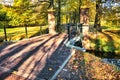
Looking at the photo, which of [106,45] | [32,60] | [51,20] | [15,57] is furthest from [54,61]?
[106,45]

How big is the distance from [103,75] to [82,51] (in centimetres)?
312

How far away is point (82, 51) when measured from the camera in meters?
13.4

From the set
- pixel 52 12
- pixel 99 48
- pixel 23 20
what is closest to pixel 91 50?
pixel 99 48

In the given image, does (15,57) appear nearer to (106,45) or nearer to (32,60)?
(32,60)

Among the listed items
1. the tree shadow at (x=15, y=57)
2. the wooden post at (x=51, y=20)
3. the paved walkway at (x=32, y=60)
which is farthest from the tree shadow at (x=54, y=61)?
the wooden post at (x=51, y=20)

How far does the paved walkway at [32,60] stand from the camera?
971 centimetres

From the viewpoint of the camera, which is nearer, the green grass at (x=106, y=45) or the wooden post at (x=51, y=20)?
the green grass at (x=106, y=45)

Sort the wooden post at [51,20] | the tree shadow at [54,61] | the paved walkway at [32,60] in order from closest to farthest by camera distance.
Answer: the tree shadow at [54,61] < the paved walkway at [32,60] < the wooden post at [51,20]

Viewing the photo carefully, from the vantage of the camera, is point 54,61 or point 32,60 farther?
point 32,60

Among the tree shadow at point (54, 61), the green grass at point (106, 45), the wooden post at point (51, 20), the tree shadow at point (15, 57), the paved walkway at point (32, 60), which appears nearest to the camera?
the tree shadow at point (54, 61)

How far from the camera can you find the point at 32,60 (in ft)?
37.9

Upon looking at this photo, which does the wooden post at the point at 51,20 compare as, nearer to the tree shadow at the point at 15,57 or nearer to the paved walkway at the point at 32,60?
the paved walkway at the point at 32,60

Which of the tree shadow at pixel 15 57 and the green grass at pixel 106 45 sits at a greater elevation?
the tree shadow at pixel 15 57

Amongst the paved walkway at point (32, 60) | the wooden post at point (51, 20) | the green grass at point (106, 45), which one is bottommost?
the green grass at point (106, 45)
